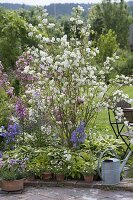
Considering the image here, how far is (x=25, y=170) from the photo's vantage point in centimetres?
553

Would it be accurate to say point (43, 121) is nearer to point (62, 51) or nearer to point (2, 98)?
point (62, 51)

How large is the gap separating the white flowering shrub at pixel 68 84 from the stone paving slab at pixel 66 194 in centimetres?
105

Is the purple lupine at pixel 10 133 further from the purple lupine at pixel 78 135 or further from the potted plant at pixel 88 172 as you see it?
the potted plant at pixel 88 172

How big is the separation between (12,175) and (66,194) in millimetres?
714

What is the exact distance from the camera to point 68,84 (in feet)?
19.8

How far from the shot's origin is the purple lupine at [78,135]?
5959 millimetres

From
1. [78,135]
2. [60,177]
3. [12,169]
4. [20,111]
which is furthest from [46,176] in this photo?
[20,111]

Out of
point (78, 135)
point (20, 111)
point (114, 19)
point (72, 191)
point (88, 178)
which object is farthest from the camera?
point (114, 19)

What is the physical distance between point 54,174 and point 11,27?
28.2 feet

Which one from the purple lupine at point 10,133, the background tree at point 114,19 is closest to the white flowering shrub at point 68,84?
the purple lupine at point 10,133

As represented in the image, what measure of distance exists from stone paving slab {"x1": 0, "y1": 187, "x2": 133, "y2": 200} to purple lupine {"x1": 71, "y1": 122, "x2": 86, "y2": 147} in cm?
87

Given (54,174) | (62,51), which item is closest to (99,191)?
(54,174)

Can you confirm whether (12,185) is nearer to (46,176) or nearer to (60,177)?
(46,176)

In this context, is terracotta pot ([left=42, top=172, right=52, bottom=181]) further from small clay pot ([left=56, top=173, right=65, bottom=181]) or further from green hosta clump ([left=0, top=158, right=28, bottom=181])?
green hosta clump ([left=0, top=158, right=28, bottom=181])
